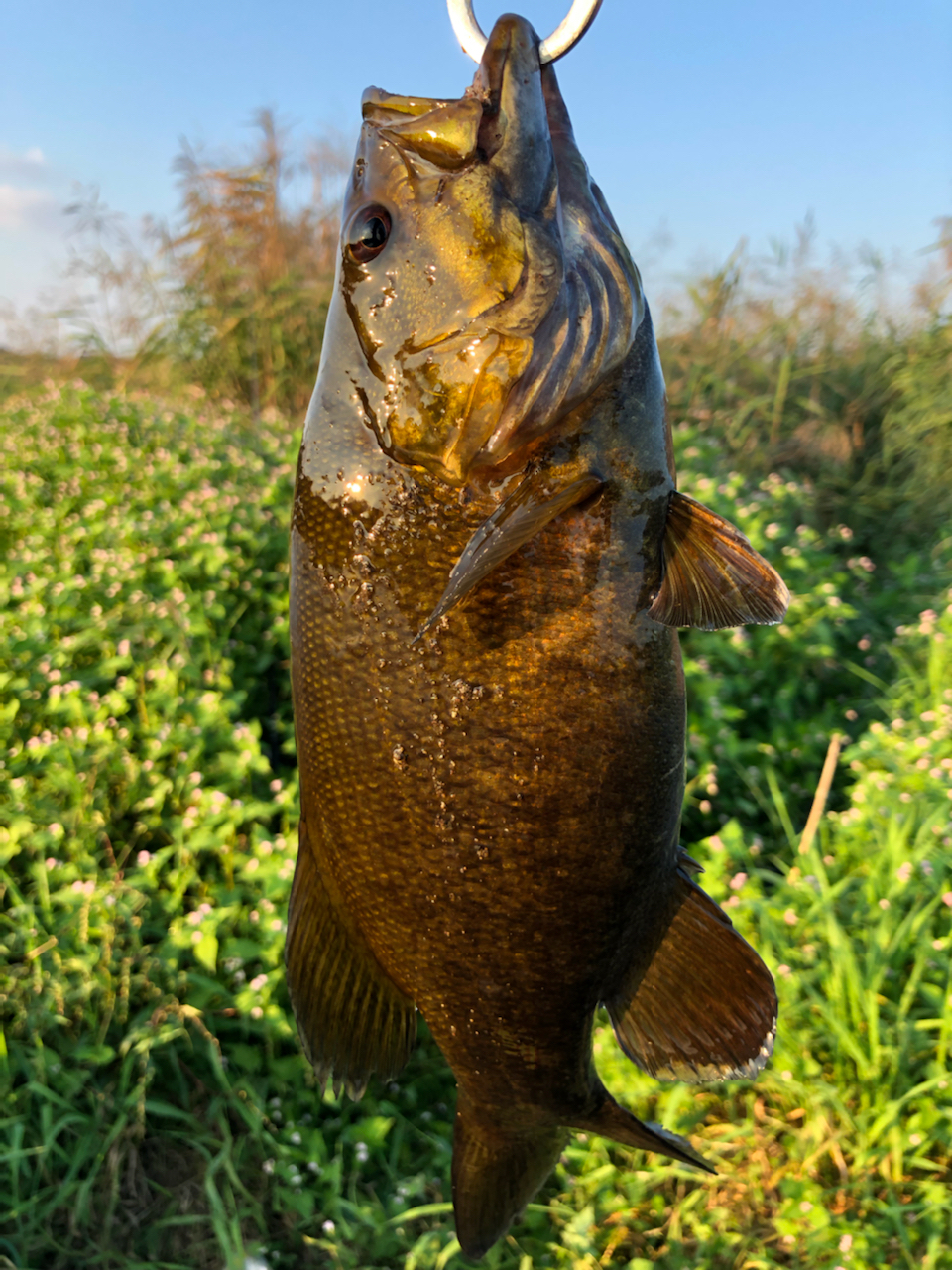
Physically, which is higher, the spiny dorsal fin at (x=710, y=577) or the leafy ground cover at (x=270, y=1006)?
the spiny dorsal fin at (x=710, y=577)

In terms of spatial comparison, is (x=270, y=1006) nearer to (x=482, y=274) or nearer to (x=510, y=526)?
(x=510, y=526)

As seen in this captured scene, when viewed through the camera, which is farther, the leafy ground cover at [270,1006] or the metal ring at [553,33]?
the leafy ground cover at [270,1006]

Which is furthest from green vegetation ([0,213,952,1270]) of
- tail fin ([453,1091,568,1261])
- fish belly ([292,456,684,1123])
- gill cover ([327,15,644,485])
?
gill cover ([327,15,644,485])

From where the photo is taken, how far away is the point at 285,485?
5.03m

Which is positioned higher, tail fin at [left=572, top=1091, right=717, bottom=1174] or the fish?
the fish

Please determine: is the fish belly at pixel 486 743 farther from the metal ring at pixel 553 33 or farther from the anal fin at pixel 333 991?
the metal ring at pixel 553 33

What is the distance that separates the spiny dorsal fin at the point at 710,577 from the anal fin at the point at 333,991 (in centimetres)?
60

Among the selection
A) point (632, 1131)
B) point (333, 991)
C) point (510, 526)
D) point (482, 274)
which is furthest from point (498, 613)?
point (632, 1131)

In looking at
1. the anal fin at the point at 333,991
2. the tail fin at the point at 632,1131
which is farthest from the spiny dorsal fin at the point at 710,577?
the tail fin at the point at 632,1131

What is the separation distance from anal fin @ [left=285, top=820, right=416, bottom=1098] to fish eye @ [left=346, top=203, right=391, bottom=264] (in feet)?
2.45

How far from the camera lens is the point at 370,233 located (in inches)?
40.1

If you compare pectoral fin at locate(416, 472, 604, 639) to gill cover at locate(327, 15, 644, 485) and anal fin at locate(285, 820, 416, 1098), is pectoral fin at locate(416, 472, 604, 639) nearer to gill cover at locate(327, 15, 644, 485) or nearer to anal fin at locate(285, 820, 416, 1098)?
gill cover at locate(327, 15, 644, 485)

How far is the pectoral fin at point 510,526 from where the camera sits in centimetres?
92

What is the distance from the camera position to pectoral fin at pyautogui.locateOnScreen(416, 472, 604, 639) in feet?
3.02
